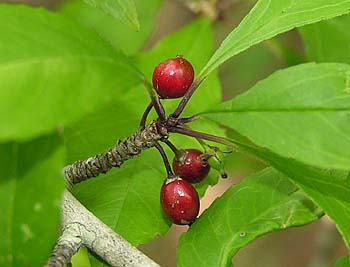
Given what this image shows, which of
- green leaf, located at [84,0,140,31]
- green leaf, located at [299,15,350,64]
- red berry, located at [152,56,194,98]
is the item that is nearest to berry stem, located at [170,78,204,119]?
red berry, located at [152,56,194,98]

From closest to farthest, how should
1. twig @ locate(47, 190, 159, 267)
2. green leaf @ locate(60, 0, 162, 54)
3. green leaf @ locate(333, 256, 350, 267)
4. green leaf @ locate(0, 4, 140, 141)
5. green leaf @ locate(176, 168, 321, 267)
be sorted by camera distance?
green leaf @ locate(0, 4, 140, 141)
twig @ locate(47, 190, 159, 267)
green leaf @ locate(176, 168, 321, 267)
green leaf @ locate(333, 256, 350, 267)
green leaf @ locate(60, 0, 162, 54)

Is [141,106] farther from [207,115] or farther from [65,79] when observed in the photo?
[65,79]

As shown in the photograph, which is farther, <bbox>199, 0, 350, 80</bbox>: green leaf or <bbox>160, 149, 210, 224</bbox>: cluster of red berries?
<bbox>160, 149, 210, 224</bbox>: cluster of red berries

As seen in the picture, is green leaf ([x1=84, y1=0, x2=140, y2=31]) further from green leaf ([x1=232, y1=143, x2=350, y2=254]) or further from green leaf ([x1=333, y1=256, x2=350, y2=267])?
green leaf ([x1=333, y1=256, x2=350, y2=267])

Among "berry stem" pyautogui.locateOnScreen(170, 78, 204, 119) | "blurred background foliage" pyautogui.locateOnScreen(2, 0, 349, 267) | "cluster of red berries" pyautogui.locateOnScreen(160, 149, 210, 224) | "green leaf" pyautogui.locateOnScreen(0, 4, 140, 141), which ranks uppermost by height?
"green leaf" pyautogui.locateOnScreen(0, 4, 140, 141)

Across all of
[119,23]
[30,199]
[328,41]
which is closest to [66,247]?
[30,199]

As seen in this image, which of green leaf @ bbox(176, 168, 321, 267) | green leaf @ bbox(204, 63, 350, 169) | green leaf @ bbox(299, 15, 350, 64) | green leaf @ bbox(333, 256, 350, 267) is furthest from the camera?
green leaf @ bbox(299, 15, 350, 64)

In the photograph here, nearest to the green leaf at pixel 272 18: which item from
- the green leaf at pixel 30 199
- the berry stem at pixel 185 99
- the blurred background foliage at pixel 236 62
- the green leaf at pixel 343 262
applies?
the berry stem at pixel 185 99
